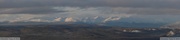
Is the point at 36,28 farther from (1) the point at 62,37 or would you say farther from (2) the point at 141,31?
(2) the point at 141,31

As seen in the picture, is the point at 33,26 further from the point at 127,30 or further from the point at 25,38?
the point at 127,30

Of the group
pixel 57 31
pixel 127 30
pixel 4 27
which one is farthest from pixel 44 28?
pixel 127 30

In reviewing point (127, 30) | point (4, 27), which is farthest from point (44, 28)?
point (127, 30)

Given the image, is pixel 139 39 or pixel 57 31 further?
pixel 57 31

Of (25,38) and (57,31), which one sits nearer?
(25,38)

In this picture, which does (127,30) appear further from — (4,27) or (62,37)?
(4,27)

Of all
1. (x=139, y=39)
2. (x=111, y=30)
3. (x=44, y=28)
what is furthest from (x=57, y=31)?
(x=139, y=39)

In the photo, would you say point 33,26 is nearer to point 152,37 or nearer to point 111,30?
point 111,30
